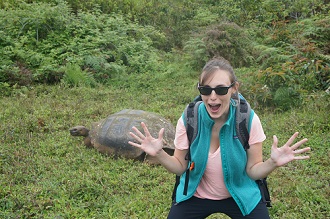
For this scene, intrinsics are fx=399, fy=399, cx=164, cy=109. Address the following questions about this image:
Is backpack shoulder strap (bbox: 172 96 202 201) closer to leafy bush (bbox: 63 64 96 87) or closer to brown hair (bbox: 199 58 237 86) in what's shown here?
brown hair (bbox: 199 58 237 86)

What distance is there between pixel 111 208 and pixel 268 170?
2.10 metres

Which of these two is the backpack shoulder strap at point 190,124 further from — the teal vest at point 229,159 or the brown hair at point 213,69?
the brown hair at point 213,69

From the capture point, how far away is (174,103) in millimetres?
7434

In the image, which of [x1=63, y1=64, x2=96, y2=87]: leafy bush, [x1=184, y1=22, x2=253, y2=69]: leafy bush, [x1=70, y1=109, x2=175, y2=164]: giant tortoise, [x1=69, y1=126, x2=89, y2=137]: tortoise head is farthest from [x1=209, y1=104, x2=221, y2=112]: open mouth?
[x1=184, y1=22, x2=253, y2=69]: leafy bush

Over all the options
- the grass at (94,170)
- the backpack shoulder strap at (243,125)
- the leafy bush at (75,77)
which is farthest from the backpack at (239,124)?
the leafy bush at (75,77)

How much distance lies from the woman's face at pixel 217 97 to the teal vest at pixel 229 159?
0.04 metres

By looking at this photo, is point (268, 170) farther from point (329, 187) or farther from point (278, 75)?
point (278, 75)

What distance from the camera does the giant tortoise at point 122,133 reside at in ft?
16.8

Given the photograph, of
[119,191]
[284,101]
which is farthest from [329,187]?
[284,101]

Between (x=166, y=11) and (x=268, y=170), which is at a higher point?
(x=268, y=170)

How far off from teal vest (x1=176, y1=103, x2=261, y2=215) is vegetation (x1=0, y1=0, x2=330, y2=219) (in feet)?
5.11

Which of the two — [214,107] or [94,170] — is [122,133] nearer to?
[94,170]

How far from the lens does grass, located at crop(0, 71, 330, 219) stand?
3893 mm

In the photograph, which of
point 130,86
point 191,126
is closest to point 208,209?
point 191,126
